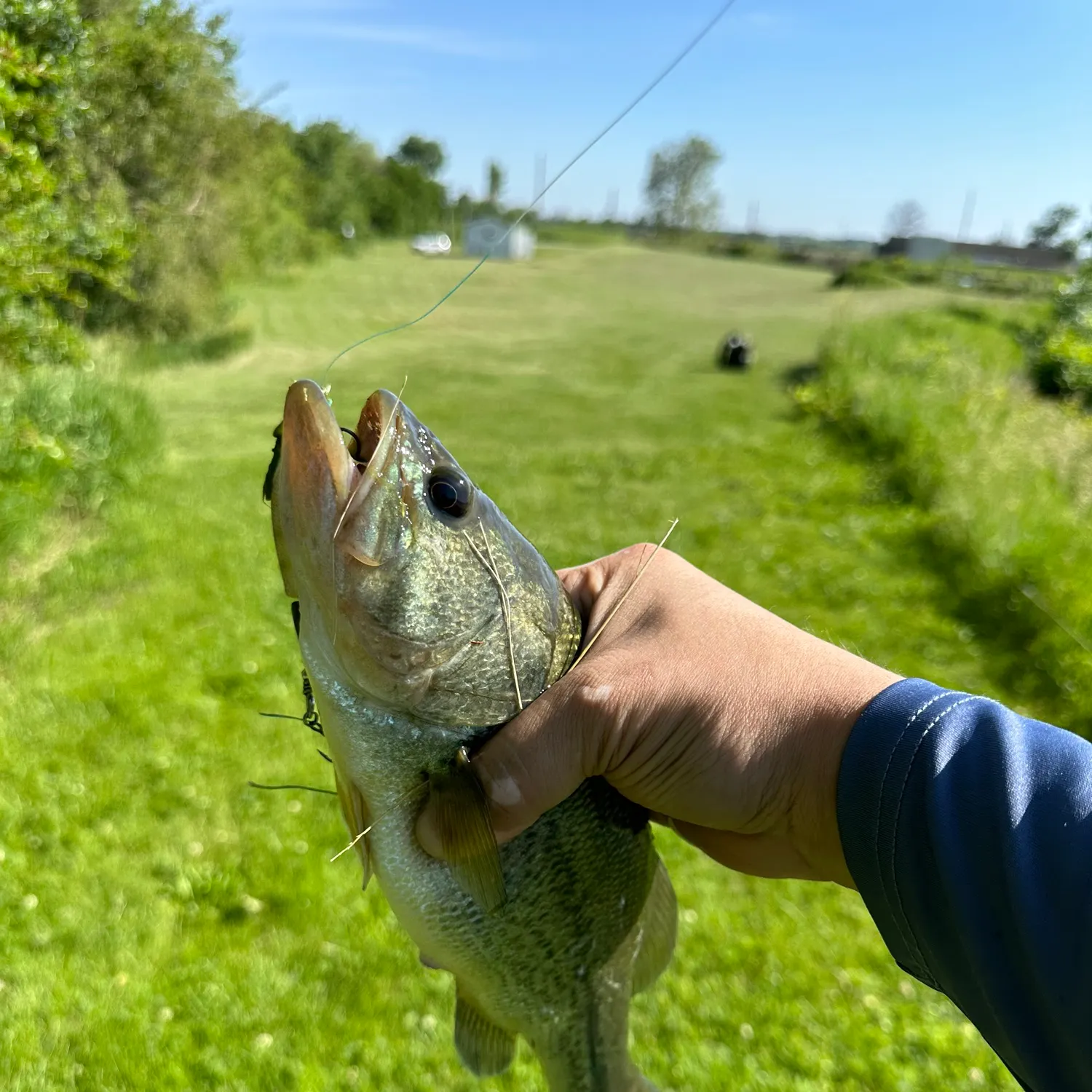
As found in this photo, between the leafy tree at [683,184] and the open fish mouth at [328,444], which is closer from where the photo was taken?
the open fish mouth at [328,444]

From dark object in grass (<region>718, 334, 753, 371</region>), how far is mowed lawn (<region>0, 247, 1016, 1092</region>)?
13.6 meters

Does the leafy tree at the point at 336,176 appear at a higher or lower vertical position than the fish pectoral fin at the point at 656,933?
higher

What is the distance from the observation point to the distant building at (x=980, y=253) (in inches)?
1030

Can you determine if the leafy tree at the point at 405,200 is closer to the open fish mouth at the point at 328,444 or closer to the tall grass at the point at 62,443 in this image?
the open fish mouth at the point at 328,444

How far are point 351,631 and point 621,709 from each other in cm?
65

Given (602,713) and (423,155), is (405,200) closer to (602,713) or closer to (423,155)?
(423,155)

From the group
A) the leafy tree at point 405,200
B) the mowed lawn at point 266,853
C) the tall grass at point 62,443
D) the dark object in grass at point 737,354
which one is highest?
the leafy tree at point 405,200

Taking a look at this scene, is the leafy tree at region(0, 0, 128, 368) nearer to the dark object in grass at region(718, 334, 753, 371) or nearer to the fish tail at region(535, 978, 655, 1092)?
the fish tail at region(535, 978, 655, 1092)

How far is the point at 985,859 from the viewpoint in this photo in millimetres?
1564

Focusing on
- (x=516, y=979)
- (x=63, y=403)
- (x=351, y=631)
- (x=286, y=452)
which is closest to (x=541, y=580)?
(x=351, y=631)

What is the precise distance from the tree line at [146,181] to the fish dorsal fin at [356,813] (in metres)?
4.12

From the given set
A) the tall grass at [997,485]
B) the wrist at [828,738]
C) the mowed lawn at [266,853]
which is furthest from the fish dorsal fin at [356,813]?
the tall grass at [997,485]

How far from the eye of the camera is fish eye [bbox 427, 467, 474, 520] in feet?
5.69

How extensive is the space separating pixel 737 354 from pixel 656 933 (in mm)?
25465
